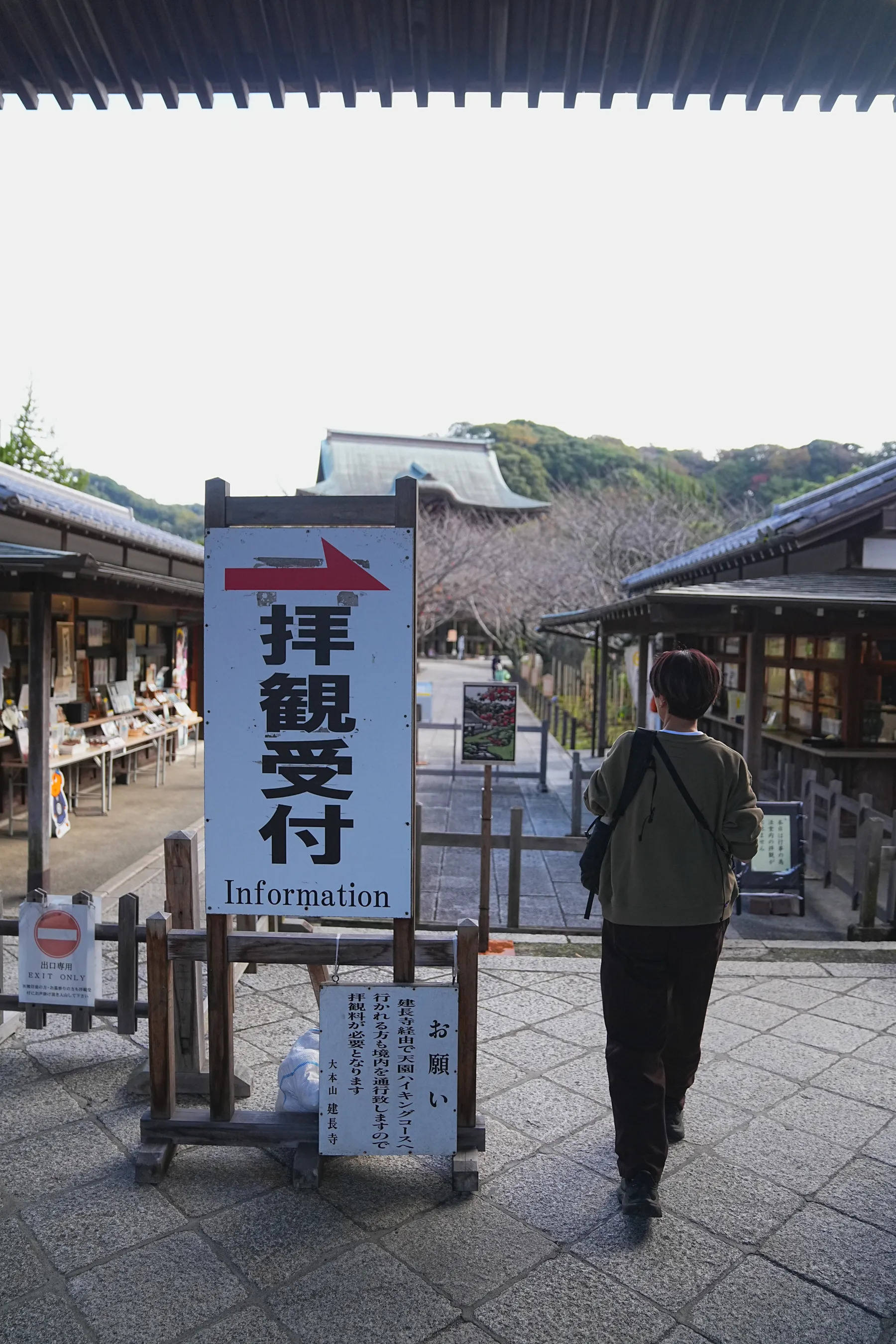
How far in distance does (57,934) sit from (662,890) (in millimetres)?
2517

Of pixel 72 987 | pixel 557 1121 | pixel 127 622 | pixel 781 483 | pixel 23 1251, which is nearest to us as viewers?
pixel 23 1251

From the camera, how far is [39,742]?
6.73 meters

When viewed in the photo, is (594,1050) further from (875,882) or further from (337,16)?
(337,16)

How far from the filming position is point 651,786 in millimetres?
2918

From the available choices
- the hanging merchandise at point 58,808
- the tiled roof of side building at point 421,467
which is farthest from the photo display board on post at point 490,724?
the tiled roof of side building at point 421,467

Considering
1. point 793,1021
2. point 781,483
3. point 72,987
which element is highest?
point 781,483

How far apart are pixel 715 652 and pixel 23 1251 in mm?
11938

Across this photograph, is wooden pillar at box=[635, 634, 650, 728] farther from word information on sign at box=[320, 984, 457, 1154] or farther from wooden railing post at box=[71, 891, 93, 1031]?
word information on sign at box=[320, 984, 457, 1154]

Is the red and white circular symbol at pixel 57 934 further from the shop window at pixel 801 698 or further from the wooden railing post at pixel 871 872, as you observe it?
the shop window at pixel 801 698

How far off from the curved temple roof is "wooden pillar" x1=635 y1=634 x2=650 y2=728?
456 inches

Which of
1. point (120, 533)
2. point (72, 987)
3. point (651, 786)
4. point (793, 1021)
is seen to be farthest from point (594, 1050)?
point (120, 533)

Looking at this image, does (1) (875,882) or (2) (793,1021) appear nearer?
(2) (793,1021)

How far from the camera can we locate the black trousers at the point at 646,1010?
9.49ft

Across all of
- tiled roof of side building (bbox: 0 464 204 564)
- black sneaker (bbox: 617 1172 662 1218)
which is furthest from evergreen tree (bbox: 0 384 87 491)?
black sneaker (bbox: 617 1172 662 1218)
